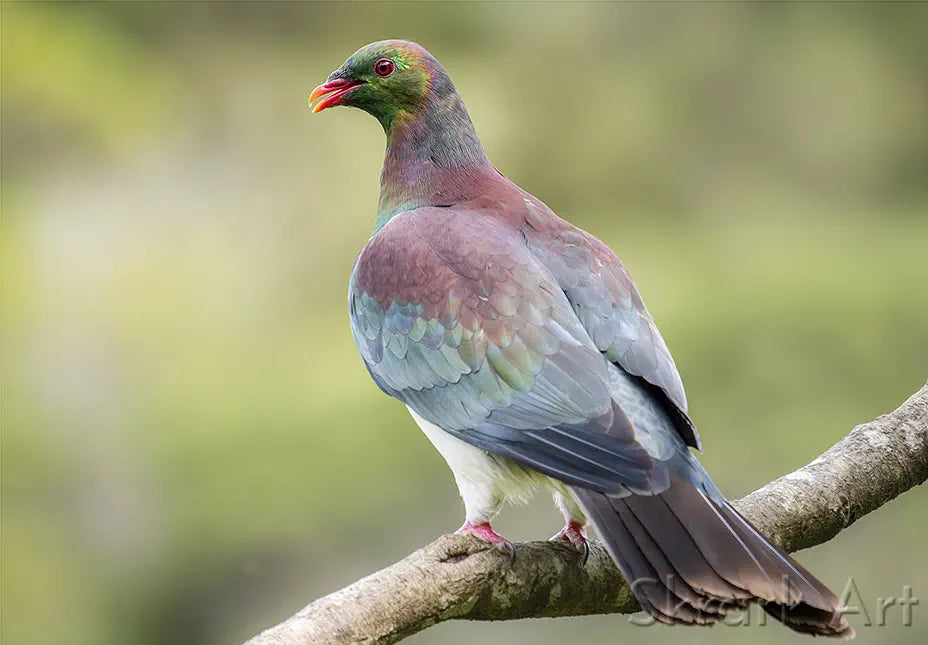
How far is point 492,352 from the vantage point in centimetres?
248

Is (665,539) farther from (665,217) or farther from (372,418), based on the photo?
(665,217)

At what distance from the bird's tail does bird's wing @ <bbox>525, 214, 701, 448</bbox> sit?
25 cm

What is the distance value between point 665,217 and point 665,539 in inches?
257

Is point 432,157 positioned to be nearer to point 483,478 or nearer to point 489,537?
point 483,478

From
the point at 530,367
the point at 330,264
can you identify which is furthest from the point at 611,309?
the point at 330,264

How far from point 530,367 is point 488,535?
1.11ft

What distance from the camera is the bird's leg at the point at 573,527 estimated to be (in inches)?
96.5

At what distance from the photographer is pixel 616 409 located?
7.54 ft

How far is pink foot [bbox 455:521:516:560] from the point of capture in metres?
2.28

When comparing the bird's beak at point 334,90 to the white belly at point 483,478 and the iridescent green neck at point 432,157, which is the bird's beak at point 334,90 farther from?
the white belly at point 483,478

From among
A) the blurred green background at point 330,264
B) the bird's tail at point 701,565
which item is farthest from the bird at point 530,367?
the blurred green background at point 330,264

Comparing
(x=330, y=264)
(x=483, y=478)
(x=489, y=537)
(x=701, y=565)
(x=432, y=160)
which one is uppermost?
(x=330, y=264)

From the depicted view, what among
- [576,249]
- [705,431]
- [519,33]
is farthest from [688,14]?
[576,249]

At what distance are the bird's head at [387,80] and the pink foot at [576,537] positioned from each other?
1064mm
